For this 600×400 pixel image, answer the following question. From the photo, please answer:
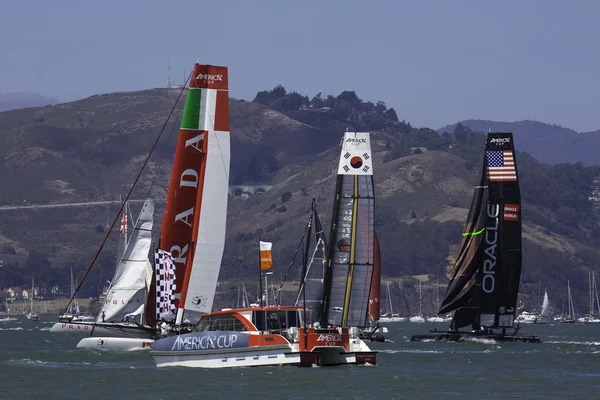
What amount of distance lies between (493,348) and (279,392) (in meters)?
27.3

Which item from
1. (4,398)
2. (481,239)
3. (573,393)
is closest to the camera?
(4,398)

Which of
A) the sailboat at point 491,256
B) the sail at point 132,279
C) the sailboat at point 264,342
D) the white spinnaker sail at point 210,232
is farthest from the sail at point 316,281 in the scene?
the sailboat at point 491,256

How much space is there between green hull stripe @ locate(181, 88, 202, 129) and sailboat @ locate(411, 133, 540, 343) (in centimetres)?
2042

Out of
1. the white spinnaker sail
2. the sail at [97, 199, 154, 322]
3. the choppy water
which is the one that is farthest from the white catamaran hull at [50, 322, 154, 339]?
the white spinnaker sail

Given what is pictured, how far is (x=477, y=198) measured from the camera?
7100cm

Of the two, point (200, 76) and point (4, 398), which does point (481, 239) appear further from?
point (4, 398)

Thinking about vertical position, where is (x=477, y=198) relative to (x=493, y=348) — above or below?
above

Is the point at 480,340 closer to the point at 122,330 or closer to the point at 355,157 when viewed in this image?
the point at 122,330

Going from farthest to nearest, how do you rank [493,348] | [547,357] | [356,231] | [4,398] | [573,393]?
[493,348] < [547,357] < [356,231] < [573,393] < [4,398]

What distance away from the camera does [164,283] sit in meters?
51.6

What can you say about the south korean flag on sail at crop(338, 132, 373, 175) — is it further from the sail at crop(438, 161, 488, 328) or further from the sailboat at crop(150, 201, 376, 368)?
the sail at crop(438, 161, 488, 328)

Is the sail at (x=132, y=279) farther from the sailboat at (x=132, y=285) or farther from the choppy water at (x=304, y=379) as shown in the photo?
the choppy water at (x=304, y=379)

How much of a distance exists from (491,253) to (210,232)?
21.3 meters

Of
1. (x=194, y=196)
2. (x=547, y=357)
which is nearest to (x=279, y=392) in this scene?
(x=194, y=196)
